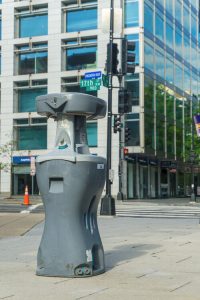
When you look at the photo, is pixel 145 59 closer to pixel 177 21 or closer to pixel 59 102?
pixel 177 21

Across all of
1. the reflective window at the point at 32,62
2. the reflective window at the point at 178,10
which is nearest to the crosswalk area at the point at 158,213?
the reflective window at the point at 32,62

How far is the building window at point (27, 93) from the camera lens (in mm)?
47844

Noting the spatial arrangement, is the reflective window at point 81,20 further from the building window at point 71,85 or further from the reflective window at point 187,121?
the reflective window at point 187,121

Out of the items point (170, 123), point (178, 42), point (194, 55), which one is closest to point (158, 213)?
point (170, 123)

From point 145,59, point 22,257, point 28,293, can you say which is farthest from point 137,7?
point 28,293

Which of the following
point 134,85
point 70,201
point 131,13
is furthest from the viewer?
point 131,13

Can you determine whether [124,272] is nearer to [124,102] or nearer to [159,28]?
[124,102]

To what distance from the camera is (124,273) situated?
8367 millimetres

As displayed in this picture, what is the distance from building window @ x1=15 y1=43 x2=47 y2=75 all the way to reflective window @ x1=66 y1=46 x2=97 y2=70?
7.49 ft

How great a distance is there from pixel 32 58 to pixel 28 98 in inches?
142

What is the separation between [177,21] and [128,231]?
141ft

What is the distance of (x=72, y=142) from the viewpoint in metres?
8.53

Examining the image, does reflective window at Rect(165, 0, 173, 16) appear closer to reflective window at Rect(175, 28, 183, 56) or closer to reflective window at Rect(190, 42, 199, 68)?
reflective window at Rect(175, 28, 183, 56)

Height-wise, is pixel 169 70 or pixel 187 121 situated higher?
pixel 169 70
